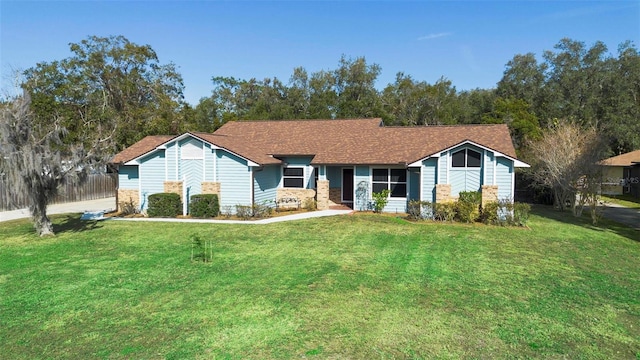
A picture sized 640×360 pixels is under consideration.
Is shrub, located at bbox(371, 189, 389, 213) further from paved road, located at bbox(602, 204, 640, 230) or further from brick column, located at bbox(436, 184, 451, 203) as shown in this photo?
paved road, located at bbox(602, 204, 640, 230)

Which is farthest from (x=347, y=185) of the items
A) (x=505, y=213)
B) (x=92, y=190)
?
(x=92, y=190)

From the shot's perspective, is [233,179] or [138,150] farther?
[138,150]

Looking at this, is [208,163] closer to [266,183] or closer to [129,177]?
[266,183]

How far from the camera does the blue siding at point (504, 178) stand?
56.5ft

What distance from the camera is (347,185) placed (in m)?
21.6

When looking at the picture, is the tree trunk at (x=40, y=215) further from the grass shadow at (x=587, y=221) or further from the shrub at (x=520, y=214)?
the grass shadow at (x=587, y=221)

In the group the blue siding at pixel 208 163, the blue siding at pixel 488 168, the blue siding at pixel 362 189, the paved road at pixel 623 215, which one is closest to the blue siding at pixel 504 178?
the blue siding at pixel 488 168

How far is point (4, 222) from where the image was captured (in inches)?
715

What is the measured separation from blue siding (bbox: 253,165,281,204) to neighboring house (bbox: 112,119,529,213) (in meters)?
0.05

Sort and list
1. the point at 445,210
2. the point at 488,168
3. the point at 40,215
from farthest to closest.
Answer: the point at 488,168
the point at 445,210
the point at 40,215

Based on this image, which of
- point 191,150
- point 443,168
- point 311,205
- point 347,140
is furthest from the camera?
point 347,140

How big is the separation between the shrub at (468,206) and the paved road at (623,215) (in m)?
6.50

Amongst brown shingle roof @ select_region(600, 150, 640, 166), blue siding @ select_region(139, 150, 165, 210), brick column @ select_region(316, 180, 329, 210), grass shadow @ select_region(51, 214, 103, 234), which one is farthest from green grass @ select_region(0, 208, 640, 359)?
brown shingle roof @ select_region(600, 150, 640, 166)

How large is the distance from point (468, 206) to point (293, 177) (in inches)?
365
